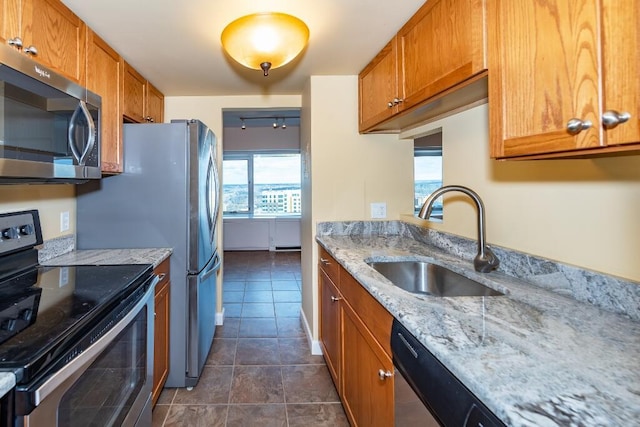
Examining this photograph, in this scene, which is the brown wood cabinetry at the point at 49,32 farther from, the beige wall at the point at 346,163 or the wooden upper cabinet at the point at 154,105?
the beige wall at the point at 346,163

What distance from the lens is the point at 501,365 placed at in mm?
680

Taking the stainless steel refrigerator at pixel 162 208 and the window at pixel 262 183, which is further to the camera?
the window at pixel 262 183

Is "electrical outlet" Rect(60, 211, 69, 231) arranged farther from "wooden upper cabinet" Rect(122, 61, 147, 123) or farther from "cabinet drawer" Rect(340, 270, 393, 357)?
"cabinet drawer" Rect(340, 270, 393, 357)

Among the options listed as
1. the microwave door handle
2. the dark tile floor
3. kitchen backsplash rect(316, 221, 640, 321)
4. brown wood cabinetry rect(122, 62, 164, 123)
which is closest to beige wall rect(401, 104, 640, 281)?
kitchen backsplash rect(316, 221, 640, 321)

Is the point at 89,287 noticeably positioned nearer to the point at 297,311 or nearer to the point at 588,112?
the point at 588,112

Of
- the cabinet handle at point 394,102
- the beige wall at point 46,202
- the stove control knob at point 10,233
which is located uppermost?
the cabinet handle at point 394,102

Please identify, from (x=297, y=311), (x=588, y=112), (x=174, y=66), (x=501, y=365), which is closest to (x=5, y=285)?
(x=174, y=66)

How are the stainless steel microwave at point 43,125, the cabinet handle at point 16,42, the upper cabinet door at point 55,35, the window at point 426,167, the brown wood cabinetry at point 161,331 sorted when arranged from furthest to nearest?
1. the window at point 426,167
2. the brown wood cabinetry at point 161,331
3. the upper cabinet door at point 55,35
4. the cabinet handle at point 16,42
5. the stainless steel microwave at point 43,125

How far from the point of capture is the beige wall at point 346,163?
2.46m

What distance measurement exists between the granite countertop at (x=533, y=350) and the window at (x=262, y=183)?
577 centimetres

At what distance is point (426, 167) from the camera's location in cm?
268

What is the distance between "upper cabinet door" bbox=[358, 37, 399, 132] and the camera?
1.83 m

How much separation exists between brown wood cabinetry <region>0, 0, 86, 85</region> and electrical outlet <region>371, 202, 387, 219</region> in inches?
74.6

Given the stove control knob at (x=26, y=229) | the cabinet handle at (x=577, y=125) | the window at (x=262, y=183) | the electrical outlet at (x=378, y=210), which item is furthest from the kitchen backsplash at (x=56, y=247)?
the window at (x=262, y=183)
